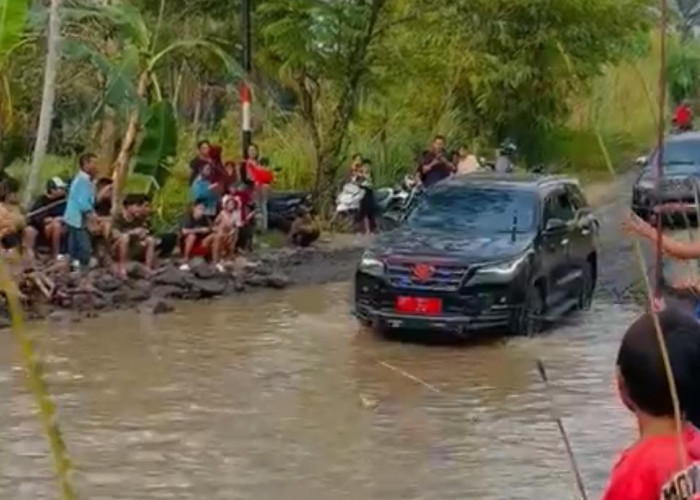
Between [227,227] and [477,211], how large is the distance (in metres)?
5.31

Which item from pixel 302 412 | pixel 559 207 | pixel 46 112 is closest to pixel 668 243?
pixel 46 112

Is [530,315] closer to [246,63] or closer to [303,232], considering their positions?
[303,232]

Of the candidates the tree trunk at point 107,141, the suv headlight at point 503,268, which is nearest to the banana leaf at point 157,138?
the tree trunk at point 107,141

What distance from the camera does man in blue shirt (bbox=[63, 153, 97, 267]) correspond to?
19078 mm

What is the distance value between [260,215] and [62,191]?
415 cm

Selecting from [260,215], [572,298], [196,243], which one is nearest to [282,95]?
[260,215]

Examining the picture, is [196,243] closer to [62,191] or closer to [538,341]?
[62,191]

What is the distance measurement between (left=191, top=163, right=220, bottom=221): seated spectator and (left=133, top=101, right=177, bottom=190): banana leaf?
2.17 ft

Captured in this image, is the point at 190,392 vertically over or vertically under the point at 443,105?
under

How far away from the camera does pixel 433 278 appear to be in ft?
51.3

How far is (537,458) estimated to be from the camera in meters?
11.0

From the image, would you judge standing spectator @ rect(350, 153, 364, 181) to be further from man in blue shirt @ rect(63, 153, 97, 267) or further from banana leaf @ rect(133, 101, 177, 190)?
man in blue shirt @ rect(63, 153, 97, 267)

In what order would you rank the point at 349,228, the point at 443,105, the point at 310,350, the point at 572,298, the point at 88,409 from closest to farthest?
1. the point at 88,409
2. the point at 310,350
3. the point at 572,298
4. the point at 349,228
5. the point at 443,105

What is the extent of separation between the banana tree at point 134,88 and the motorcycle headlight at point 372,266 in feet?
13.8
